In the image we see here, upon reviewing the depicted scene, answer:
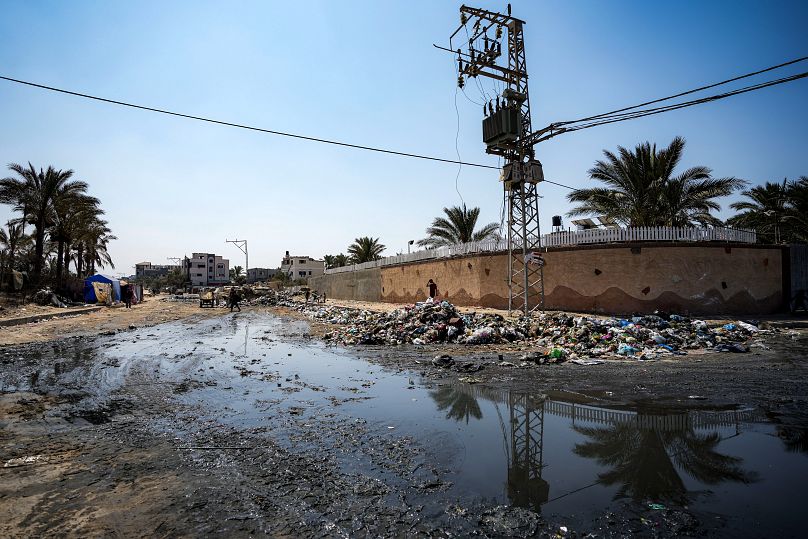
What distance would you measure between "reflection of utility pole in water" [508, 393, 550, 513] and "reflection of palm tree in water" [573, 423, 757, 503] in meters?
0.44

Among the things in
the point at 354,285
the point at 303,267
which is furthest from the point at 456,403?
the point at 303,267

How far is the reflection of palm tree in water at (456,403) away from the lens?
16.6 feet

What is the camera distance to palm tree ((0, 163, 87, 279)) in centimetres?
2406

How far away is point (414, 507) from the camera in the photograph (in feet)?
9.36

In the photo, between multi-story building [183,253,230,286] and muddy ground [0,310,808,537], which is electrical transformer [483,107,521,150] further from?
multi-story building [183,253,230,286]

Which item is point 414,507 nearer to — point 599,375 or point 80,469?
point 80,469

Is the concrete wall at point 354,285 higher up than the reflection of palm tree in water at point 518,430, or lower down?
higher up

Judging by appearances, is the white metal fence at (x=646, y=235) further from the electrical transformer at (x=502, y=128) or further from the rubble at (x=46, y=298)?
the rubble at (x=46, y=298)

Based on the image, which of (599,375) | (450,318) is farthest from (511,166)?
(599,375)

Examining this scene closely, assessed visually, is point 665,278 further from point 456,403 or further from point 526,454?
point 526,454

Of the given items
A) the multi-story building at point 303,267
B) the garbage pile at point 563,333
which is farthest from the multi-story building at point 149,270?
the garbage pile at point 563,333

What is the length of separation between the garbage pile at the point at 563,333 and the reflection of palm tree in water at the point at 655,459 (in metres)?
4.45

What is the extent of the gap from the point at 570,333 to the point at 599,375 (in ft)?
11.9

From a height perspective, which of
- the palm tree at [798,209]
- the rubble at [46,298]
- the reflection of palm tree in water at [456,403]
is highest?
the palm tree at [798,209]
